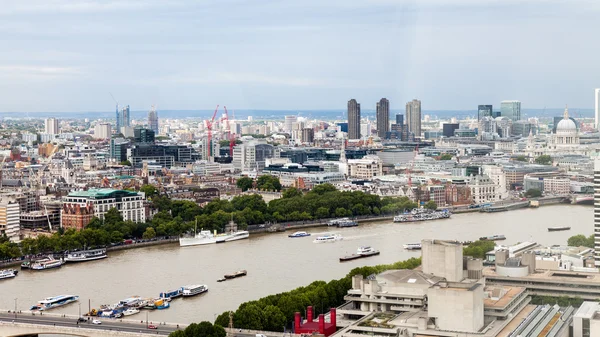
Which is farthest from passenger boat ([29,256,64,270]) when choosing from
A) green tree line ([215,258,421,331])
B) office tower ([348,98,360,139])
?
office tower ([348,98,360,139])

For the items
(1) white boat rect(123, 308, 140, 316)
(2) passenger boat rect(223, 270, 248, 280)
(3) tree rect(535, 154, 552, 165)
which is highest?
(3) tree rect(535, 154, 552, 165)

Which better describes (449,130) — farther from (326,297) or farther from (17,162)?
(326,297)

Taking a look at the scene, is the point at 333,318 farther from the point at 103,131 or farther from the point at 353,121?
the point at 103,131

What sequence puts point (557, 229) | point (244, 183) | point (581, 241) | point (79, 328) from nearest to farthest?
point (79, 328) < point (581, 241) < point (557, 229) < point (244, 183)

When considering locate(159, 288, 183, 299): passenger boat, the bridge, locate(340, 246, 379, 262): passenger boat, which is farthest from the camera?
locate(340, 246, 379, 262): passenger boat

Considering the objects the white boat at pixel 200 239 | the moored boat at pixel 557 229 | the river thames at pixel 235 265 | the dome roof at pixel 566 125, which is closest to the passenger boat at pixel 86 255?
the river thames at pixel 235 265

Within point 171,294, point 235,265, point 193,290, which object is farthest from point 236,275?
point 171,294

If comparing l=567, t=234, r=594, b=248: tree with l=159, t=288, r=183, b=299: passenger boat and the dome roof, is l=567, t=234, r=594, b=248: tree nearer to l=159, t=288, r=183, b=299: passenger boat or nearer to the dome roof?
l=159, t=288, r=183, b=299: passenger boat
